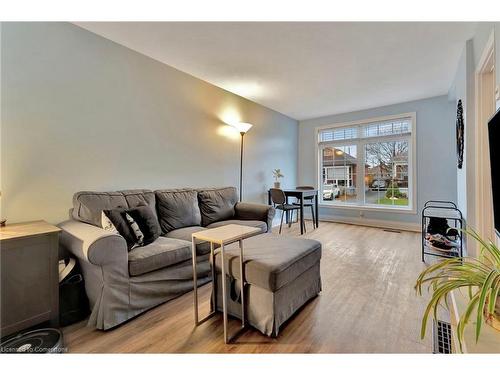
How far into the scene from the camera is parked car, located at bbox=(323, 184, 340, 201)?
530 cm

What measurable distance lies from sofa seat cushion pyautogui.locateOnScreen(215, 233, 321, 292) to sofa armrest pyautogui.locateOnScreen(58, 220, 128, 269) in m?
0.67

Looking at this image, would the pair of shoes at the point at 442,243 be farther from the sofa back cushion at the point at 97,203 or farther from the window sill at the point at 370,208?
the sofa back cushion at the point at 97,203

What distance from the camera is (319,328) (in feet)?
5.09

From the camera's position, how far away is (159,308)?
183 cm

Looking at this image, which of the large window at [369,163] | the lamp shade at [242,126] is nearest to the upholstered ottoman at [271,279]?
the lamp shade at [242,126]

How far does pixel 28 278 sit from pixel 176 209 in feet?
4.23

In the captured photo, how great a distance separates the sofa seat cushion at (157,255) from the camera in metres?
1.70

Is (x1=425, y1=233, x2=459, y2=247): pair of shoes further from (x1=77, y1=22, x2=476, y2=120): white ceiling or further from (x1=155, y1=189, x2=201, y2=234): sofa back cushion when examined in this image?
(x1=155, y1=189, x2=201, y2=234): sofa back cushion

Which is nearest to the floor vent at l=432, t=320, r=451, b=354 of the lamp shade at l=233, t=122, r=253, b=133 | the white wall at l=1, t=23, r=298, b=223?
the white wall at l=1, t=23, r=298, b=223

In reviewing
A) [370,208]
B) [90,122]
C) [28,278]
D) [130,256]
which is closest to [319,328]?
[130,256]

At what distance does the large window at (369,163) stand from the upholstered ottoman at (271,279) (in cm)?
357

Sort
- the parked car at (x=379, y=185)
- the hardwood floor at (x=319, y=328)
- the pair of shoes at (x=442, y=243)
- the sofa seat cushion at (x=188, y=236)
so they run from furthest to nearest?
1. the parked car at (x=379, y=185)
2. the pair of shoes at (x=442, y=243)
3. the sofa seat cushion at (x=188, y=236)
4. the hardwood floor at (x=319, y=328)

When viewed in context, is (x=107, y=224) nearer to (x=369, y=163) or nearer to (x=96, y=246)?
(x=96, y=246)
